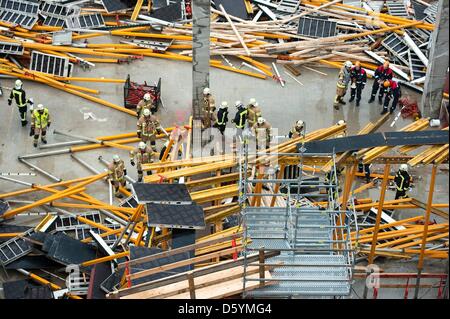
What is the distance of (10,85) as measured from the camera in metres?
36.6

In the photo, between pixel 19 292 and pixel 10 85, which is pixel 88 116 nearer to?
pixel 10 85

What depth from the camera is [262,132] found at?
107ft

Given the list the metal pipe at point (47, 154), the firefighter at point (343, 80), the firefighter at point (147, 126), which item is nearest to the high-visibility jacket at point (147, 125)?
the firefighter at point (147, 126)

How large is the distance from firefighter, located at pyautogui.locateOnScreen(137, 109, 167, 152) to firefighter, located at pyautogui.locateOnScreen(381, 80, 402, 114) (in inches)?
298

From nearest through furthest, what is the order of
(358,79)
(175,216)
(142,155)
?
1. (175,216)
2. (142,155)
3. (358,79)

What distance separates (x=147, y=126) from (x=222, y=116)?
7.79 ft

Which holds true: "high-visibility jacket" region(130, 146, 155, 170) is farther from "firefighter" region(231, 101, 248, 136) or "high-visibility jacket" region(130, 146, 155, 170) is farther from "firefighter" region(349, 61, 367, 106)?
"firefighter" region(349, 61, 367, 106)

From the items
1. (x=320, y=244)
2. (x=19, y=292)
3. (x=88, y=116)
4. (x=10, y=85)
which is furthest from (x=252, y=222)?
(x=10, y=85)

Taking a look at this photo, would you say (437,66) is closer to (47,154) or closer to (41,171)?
(47,154)

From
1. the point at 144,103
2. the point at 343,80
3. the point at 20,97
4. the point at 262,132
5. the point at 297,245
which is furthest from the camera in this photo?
the point at 343,80

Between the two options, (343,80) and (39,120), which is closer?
(39,120)

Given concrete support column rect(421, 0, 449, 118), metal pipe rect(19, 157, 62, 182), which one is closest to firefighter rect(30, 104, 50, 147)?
metal pipe rect(19, 157, 62, 182)

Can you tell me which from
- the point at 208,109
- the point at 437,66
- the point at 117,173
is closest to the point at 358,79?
the point at 437,66

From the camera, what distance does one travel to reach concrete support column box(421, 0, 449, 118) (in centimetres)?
3362
